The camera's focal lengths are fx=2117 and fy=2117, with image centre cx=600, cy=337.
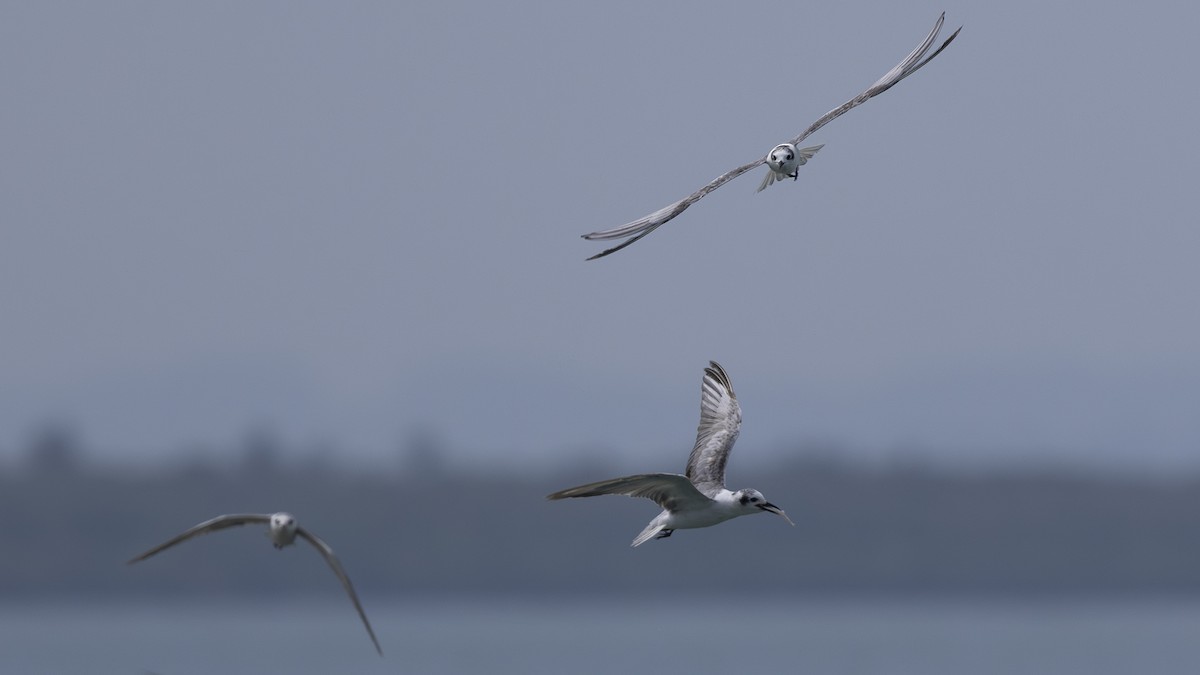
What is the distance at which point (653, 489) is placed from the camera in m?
37.4

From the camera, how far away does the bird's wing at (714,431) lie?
42.4 metres

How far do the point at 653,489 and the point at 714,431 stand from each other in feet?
22.9

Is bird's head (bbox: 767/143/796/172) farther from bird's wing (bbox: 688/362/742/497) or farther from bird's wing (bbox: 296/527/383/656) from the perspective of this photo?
bird's wing (bbox: 296/527/383/656)

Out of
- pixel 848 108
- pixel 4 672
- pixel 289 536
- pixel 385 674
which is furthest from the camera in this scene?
pixel 385 674

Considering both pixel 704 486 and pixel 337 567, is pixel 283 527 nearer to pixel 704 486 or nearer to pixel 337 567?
pixel 337 567

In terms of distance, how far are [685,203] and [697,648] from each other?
161 meters

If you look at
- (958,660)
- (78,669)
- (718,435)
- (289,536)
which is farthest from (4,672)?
(289,536)

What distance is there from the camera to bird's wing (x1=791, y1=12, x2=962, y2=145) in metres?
39.6

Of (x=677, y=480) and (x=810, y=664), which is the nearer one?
(x=677, y=480)

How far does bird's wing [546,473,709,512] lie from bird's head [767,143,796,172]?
25.2 feet

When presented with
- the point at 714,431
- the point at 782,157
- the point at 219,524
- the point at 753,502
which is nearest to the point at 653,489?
the point at 753,502

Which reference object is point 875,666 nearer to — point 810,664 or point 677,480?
point 810,664

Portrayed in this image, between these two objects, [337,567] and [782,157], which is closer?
[337,567]

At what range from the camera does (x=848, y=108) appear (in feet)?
140
